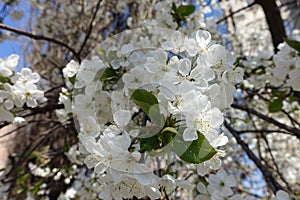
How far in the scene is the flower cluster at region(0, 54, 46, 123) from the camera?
104 cm

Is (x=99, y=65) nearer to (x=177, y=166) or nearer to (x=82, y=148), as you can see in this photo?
(x=82, y=148)

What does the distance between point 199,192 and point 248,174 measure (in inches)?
112

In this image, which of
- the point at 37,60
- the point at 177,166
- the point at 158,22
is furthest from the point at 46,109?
the point at 37,60

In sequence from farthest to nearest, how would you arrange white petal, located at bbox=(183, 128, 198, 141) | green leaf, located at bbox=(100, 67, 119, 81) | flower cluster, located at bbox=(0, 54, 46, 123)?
flower cluster, located at bbox=(0, 54, 46, 123) → green leaf, located at bbox=(100, 67, 119, 81) → white petal, located at bbox=(183, 128, 198, 141)

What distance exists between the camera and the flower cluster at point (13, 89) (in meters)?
1.04

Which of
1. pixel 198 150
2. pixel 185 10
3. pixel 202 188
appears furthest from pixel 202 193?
pixel 185 10

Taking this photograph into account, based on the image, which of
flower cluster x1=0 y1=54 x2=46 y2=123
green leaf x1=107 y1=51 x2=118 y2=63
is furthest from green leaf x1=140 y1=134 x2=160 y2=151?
flower cluster x1=0 y1=54 x2=46 y2=123

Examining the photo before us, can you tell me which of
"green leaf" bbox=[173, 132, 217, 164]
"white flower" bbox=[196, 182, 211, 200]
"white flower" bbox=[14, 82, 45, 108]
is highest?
"white flower" bbox=[14, 82, 45, 108]

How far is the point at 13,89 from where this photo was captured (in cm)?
105

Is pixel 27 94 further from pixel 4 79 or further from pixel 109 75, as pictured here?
pixel 109 75

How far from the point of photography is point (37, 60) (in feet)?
12.4

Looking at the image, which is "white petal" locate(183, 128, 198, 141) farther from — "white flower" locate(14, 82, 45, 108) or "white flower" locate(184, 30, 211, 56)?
"white flower" locate(14, 82, 45, 108)

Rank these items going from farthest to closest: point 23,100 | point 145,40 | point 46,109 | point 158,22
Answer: point 145,40 < point 158,22 < point 46,109 < point 23,100

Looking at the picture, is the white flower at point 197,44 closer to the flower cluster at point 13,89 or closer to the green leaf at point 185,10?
the flower cluster at point 13,89
